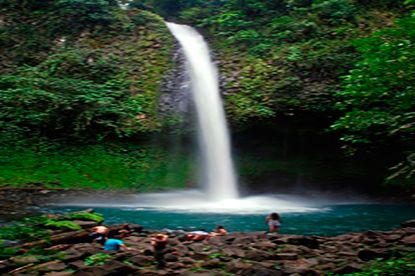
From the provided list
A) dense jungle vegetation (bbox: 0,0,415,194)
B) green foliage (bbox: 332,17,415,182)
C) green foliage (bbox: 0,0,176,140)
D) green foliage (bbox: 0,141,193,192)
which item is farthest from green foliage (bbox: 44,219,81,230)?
green foliage (bbox: 0,0,176,140)

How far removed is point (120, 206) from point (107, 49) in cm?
995

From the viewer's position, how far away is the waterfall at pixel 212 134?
1939 centimetres

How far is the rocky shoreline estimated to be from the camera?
6254mm

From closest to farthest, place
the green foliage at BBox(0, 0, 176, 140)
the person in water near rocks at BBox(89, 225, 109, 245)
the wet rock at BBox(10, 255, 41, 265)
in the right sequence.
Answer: the wet rock at BBox(10, 255, 41, 265) → the person in water near rocks at BBox(89, 225, 109, 245) → the green foliage at BBox(0, 0, 176, 140)

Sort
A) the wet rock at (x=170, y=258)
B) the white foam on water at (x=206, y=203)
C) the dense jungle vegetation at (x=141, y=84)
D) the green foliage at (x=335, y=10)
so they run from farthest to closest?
the green foliage at (x=335, y=10) → the dense jungle vegetation at (x=141, y=84) → the white foam on water at (x=206, y=203) → the wet rock at (x=170, y=258)

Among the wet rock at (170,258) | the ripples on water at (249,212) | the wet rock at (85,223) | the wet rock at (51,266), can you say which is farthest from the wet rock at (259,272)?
the ripples on water at (249,212)

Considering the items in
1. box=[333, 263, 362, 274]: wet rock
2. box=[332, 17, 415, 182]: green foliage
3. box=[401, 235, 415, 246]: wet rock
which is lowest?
box=[333, 263, 362, 274]: wet rock

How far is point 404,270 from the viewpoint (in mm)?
5844

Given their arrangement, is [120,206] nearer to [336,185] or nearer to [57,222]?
[57,222]

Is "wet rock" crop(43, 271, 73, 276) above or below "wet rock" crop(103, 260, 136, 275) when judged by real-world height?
below

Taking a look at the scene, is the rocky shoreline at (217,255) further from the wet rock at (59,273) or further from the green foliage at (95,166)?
the green foliage at (95,166)

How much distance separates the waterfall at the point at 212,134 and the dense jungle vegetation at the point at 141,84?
57 cm

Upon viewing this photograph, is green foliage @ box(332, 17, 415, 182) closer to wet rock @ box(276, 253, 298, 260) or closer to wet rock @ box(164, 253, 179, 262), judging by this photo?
wet rock @ box(276, 253, 298, 260)

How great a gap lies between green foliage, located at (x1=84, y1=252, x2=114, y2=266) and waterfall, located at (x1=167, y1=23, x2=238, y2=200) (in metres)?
11.7
